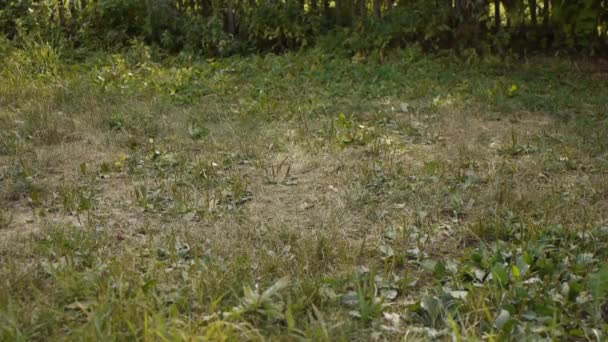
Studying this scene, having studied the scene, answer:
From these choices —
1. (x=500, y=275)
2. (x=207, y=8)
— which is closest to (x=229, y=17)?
(x=207, y=8)

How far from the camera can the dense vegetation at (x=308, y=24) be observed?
8.31 meters

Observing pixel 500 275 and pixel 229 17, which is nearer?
pixel 500 275

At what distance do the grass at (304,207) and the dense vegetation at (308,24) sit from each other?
3.22 feet

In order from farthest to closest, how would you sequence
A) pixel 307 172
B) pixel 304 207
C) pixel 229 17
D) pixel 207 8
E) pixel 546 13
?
pixel 207 8, pixel 229 17, pixel 546 13, pixel 307 172, pixel 304 207

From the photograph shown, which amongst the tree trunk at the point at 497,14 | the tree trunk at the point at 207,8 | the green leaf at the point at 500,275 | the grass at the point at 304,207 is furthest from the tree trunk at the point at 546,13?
the green leaf at the point at 500,275

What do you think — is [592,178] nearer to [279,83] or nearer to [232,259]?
[232,259]

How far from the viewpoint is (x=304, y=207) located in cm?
411

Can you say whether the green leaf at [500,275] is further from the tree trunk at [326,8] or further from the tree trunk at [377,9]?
the tree trunk at [326,8]

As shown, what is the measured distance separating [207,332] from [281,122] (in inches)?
142

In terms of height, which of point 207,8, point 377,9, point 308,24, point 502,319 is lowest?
point 502,319

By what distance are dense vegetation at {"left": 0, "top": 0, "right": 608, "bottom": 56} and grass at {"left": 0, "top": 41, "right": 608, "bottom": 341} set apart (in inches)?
38.6

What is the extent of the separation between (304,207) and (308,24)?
214 inches

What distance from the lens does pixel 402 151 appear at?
16.7ft

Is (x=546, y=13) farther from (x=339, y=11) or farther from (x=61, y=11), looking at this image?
(x=61, y=11)
